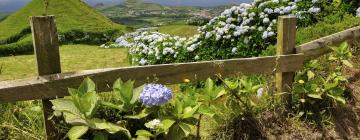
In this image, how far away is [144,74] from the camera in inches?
195

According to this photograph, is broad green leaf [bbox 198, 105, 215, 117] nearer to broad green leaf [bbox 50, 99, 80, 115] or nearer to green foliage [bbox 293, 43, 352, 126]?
broad green leaf [bbox 50, 99, 80, 115]

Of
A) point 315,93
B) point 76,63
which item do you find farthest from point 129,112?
point 76,63

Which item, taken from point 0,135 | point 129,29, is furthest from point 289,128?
point 129,29

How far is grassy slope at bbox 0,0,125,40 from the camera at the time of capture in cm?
2523

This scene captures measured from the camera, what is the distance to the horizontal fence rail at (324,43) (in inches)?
250

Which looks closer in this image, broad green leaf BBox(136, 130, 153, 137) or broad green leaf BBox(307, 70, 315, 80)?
broad green leaf BBox(136, 130, 153, 137)

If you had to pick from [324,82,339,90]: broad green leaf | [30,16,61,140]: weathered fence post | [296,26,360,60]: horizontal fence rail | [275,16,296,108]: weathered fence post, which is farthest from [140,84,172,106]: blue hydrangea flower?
[324,82,339,90]: broad green leaf

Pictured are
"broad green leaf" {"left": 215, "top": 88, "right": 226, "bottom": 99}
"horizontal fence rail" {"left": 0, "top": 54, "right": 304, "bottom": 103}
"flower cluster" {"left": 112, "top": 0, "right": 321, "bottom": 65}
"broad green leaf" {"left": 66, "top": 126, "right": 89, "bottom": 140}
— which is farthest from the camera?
"flower cluster" {"left": 112, "top": 0, "right": 321, "bottom": 65}

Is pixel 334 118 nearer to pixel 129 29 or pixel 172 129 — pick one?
pixel 172 129

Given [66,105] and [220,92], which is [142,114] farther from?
[220,92]

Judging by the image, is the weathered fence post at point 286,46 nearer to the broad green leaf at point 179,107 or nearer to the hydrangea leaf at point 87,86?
the broad green leaf at point 179,107

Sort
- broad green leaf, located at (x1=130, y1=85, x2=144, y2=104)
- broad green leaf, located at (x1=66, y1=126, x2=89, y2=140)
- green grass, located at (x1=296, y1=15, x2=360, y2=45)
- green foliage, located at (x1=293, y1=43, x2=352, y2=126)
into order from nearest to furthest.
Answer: broad green leaf, located at (x1=66, y1=126, x2=89, y2=140) → broad green leaf, located at (x1=130, y1=85, x2=144, y2=104) → green foliage, located at (x1=293, y1=43, x2=352, y2=126) → green grass, located at (x1=296, y1=15, x2=360, y2=45)

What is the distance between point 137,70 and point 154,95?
60 centimetres

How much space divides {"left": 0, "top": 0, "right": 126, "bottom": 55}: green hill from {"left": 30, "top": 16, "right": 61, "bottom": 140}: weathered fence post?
62.8 feet
